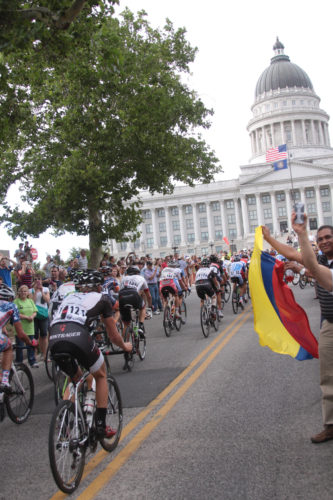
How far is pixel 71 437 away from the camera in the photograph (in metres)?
4.27

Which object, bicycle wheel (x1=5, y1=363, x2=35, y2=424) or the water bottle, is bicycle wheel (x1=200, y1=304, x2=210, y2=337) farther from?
the water bottle

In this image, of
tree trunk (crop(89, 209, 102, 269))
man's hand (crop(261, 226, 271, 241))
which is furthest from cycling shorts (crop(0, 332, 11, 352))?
tree trunk (crop(89, 209, 102, 269))

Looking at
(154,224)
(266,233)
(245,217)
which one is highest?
(154,224)

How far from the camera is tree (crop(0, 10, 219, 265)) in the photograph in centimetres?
2284

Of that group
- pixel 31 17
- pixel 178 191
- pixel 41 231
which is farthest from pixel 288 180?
pixel 31 17

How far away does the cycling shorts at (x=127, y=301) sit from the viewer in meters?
9.65

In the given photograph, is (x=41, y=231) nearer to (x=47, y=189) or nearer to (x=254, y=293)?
(x=47, y=189)

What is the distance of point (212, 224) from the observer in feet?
376

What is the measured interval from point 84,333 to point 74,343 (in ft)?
0.44

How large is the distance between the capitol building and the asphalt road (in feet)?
310

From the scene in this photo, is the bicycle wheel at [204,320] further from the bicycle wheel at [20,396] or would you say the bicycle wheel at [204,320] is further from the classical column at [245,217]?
the classical column at [245,217]

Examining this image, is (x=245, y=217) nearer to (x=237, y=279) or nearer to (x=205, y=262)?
(x=237, y=279)

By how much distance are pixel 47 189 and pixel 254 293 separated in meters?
20.1

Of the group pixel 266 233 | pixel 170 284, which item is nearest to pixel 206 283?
pixel 170 284
